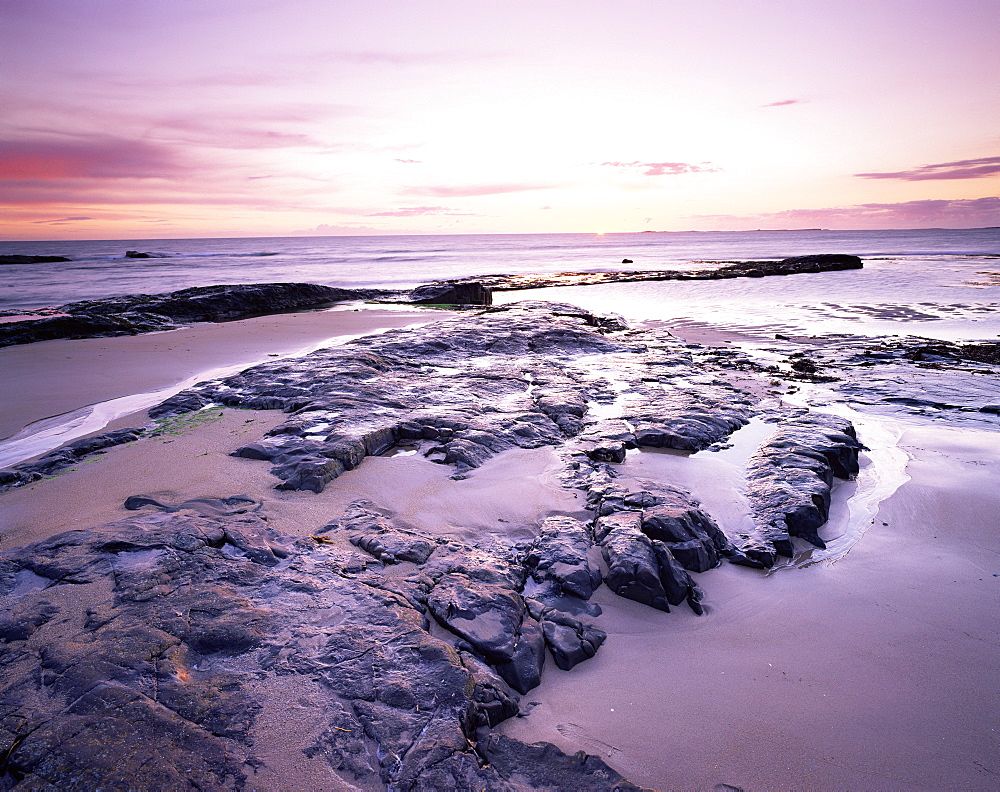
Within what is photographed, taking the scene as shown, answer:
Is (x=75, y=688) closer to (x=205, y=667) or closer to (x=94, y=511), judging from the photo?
(x=205, y=667)

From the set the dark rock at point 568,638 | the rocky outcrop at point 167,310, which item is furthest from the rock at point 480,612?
the rocky outcrop at point 167,310

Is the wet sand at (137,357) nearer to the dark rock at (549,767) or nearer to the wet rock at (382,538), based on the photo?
the wet rock at (382,538)

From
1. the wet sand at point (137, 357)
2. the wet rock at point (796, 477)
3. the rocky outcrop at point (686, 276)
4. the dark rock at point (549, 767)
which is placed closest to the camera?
the dark rock at point (549, 767)

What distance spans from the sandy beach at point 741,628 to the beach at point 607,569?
1cm

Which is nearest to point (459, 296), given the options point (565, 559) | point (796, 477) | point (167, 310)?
point (167, 310)

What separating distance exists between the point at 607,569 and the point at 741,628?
2.55ft

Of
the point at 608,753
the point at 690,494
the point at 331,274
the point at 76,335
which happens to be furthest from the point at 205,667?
the point at 331,274

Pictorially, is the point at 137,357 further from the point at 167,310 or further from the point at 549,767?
the point at 549,767

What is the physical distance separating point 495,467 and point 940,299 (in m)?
18.1

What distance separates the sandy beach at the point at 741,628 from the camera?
2125mm

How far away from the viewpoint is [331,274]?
3266 centimetres

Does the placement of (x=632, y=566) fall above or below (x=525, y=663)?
above

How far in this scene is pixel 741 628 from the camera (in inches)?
114

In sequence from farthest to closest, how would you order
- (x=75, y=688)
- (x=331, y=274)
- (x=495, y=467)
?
(x=331, y=274), (x=495, y=467), (x=75, y=688)
